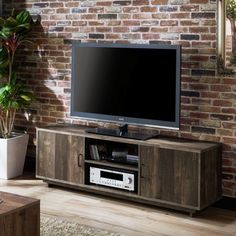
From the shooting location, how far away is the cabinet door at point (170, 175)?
14.6 feet

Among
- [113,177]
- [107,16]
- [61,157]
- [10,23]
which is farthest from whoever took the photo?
[10,23]

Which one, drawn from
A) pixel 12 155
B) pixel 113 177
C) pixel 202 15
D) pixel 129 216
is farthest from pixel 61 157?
Answer: pixel 202 15

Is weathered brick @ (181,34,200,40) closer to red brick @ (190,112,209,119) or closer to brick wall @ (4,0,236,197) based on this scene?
brick wall @ (4,0,236,197)

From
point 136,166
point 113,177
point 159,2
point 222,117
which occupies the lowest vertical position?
point 113,177

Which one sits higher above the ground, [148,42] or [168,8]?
[168,8]

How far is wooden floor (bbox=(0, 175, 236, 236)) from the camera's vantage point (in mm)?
4227

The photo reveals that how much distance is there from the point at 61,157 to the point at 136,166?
76 centimetres

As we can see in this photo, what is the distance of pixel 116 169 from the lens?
4910 mm

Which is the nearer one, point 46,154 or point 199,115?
point 199,115

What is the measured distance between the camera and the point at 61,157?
17.0 ft

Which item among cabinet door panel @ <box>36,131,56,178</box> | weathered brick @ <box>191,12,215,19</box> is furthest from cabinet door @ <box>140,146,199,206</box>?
weathered brick @ <box>191,12,215,19</box>

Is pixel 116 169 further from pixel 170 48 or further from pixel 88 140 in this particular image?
pixel 170 48

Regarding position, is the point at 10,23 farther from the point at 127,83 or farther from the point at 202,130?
the point at 202,130

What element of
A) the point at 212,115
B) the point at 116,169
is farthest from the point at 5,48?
the point at 212,115
